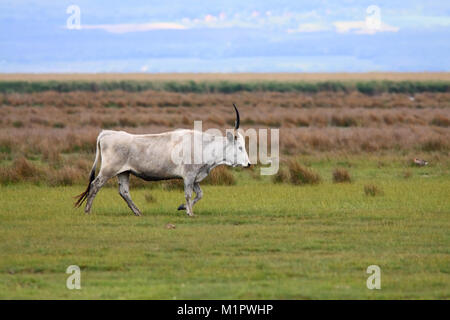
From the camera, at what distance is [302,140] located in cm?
3048

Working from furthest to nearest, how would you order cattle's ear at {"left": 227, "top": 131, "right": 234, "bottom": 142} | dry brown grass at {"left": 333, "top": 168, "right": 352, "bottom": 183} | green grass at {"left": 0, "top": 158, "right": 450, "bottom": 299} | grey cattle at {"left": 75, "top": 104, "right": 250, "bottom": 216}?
1. dry brown grass at {"left": 333, "top": 168, "right": 352, "bottom": 183}
2. cattle's ear at {"left": 227, "top": 131, "right": 234, "bottom": 142}
3. grey cattle at {"left": 75, "top": 104, "right": 250, "bottom": 216}
4. green grass at {"left": 0, "top": 158, "right": 450, "bottom": 299}

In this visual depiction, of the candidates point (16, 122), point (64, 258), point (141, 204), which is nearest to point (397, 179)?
point (141, 204)

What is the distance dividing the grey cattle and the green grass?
617 millimetres

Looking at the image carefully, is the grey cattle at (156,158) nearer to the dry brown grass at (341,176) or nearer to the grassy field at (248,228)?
the grassy field at (248,228)

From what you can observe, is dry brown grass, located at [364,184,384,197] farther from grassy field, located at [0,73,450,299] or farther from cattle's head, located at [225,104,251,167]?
cattle's head, located at [225,104,251,167]

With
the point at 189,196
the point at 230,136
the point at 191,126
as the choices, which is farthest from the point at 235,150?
the point at 191,126

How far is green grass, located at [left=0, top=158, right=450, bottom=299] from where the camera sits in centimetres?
977

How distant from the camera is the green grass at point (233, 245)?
977cm

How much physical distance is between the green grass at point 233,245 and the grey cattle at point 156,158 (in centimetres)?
62

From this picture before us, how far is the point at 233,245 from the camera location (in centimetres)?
1257

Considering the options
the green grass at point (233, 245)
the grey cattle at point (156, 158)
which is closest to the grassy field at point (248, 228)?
the green grass at point (233, 245)

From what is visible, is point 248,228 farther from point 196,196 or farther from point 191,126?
point 191,126

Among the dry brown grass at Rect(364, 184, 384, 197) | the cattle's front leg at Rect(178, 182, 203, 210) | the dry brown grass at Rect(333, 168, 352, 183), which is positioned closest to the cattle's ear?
the cattle's front leg at Rect(178, 182, 203, 210)
